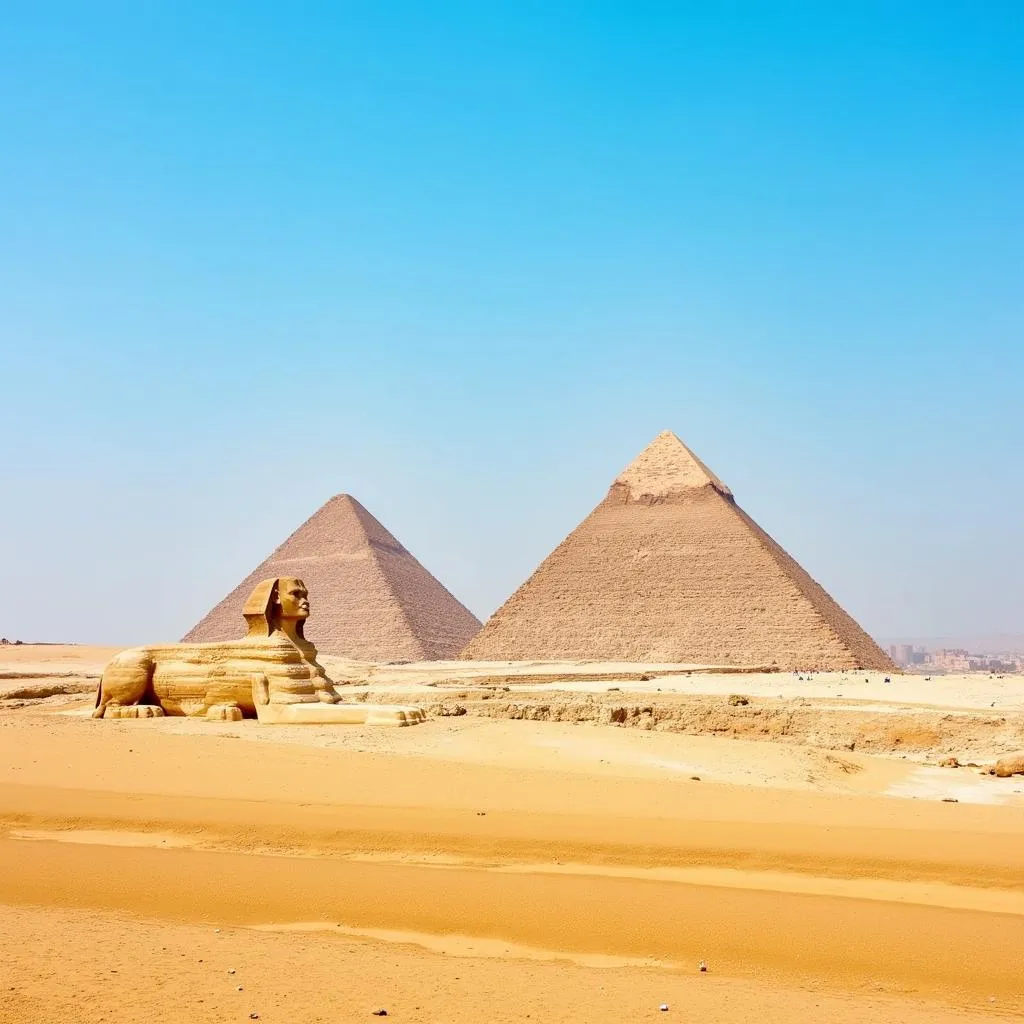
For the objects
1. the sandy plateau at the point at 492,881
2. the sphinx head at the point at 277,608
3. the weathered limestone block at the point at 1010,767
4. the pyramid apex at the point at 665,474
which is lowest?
the weathered limestone block at the point at 1010,767

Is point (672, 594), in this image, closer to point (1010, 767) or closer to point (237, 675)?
point (237, 675)

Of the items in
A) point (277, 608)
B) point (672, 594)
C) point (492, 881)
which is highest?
point (672, 594)

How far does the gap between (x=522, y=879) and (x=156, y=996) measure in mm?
1721

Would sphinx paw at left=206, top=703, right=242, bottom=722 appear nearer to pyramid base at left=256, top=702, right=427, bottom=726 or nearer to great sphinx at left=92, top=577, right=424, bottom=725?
great sphinx at left=92, top=577, right=424, bottom=725

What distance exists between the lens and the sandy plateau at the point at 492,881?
10.5 feet

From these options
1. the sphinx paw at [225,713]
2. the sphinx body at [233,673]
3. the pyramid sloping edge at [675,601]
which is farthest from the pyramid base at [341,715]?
the pyramid sloping edge at [675,601]

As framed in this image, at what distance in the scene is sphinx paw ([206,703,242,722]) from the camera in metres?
10.1

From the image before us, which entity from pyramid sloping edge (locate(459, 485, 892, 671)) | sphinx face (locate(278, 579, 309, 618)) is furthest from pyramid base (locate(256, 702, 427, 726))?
pyramid sloping edge (locate(459, 485, 892, 671))

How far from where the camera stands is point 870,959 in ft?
11.7

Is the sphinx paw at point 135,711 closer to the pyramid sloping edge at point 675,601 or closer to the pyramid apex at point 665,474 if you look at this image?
the pyramid sloping edge at point 675,601

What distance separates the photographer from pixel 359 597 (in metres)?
53.6

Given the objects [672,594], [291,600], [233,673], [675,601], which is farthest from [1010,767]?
[672,594]

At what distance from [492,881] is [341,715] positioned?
524 centimetres

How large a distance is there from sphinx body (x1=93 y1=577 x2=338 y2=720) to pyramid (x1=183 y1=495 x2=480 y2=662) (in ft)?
126
